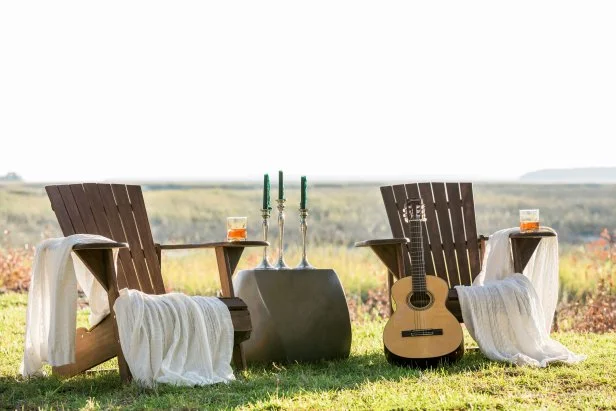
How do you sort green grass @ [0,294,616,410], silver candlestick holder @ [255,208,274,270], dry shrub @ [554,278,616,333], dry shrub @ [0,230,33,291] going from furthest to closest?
dry shrub @ [0,230,33,291]
dry shrub @ [554,278,616,333]
silver candlestick holder @ [255,208,274,270]
green grass @ [0,294,616,410]

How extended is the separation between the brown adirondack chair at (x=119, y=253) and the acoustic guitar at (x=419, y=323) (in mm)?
788

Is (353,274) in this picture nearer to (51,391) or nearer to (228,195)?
(51,391)

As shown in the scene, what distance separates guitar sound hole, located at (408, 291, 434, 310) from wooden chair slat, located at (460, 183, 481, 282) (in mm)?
725

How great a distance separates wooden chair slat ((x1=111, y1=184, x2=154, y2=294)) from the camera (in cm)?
502

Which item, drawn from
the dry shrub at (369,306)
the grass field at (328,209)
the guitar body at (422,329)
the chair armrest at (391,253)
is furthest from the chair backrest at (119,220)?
the grass field at (328,209)

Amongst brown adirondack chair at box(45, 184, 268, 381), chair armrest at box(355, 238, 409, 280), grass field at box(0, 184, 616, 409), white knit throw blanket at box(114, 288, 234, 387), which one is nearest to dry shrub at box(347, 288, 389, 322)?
grass field at box(0, 184, 616, 409)

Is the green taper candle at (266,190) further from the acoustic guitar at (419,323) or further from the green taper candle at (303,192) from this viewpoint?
the acoustic guitar at (419,323)

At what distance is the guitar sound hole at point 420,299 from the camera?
16.4 feet

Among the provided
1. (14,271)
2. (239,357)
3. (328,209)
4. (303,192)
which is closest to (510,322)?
(303,192)

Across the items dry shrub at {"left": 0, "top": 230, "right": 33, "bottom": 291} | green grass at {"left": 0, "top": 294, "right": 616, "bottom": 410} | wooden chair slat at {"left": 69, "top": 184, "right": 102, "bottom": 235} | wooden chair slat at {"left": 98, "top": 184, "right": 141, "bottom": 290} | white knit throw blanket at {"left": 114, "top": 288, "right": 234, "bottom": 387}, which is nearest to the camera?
green grass at {"left": 0, "top": 294, "right": 616, "bottom": 410}

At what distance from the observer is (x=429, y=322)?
4.91m

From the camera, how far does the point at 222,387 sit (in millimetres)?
4258

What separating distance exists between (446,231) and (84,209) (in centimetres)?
223

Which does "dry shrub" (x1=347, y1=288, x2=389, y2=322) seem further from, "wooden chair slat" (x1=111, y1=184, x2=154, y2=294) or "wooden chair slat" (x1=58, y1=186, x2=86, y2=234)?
"wooden chair slat" (x1=58, y1=186, x2=86, y2=234)
